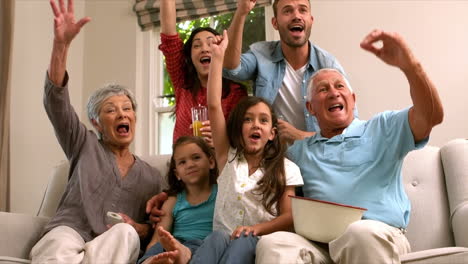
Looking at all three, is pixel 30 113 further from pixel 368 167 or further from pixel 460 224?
pixel 460 224

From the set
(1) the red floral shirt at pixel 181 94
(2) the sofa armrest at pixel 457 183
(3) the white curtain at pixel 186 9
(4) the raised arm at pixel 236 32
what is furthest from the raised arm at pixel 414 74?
(3) the white curtain at pixel 186 9

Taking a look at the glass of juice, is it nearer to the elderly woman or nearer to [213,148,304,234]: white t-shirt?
the elderly woman

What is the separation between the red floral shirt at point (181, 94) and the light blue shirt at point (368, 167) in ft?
2.03

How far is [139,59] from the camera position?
3883 millimetres

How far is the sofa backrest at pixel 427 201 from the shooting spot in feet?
6.59

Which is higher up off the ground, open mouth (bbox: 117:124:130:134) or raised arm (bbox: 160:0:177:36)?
raised arm (bbox: 160:0:177:36)

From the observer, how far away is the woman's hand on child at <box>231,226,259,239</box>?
1664 millimetres

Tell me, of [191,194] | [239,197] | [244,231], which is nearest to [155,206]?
[191,194]

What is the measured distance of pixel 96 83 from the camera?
3916 millimetres

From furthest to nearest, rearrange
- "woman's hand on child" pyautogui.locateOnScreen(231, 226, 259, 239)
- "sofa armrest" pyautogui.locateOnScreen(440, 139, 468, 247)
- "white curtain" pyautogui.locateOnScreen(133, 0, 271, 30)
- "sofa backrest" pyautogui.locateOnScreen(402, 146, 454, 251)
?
"white curtain" pyautogui.locateOnScreen(133, 0, 271, 30) < "sofa backrest" pyautogui.locateOnScreen(402, 146, 454, 251) < "sofa armrest" pyautogui.locateOnScreen(440, 139, 468, 247) < "woman's hand on child" pyautogui.locateOnScreen(231, 226, 259, 239)

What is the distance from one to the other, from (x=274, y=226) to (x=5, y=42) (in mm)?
2194

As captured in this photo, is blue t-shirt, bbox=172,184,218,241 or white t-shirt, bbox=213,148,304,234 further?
blue t-shirt, bbox=172,184,218,241

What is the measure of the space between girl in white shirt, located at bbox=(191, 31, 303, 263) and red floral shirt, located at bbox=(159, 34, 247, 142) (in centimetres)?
44

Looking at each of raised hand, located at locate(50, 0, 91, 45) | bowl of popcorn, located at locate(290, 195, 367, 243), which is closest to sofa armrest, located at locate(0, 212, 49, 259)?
raised hand, located at locate(50, 0, 91, 45)
